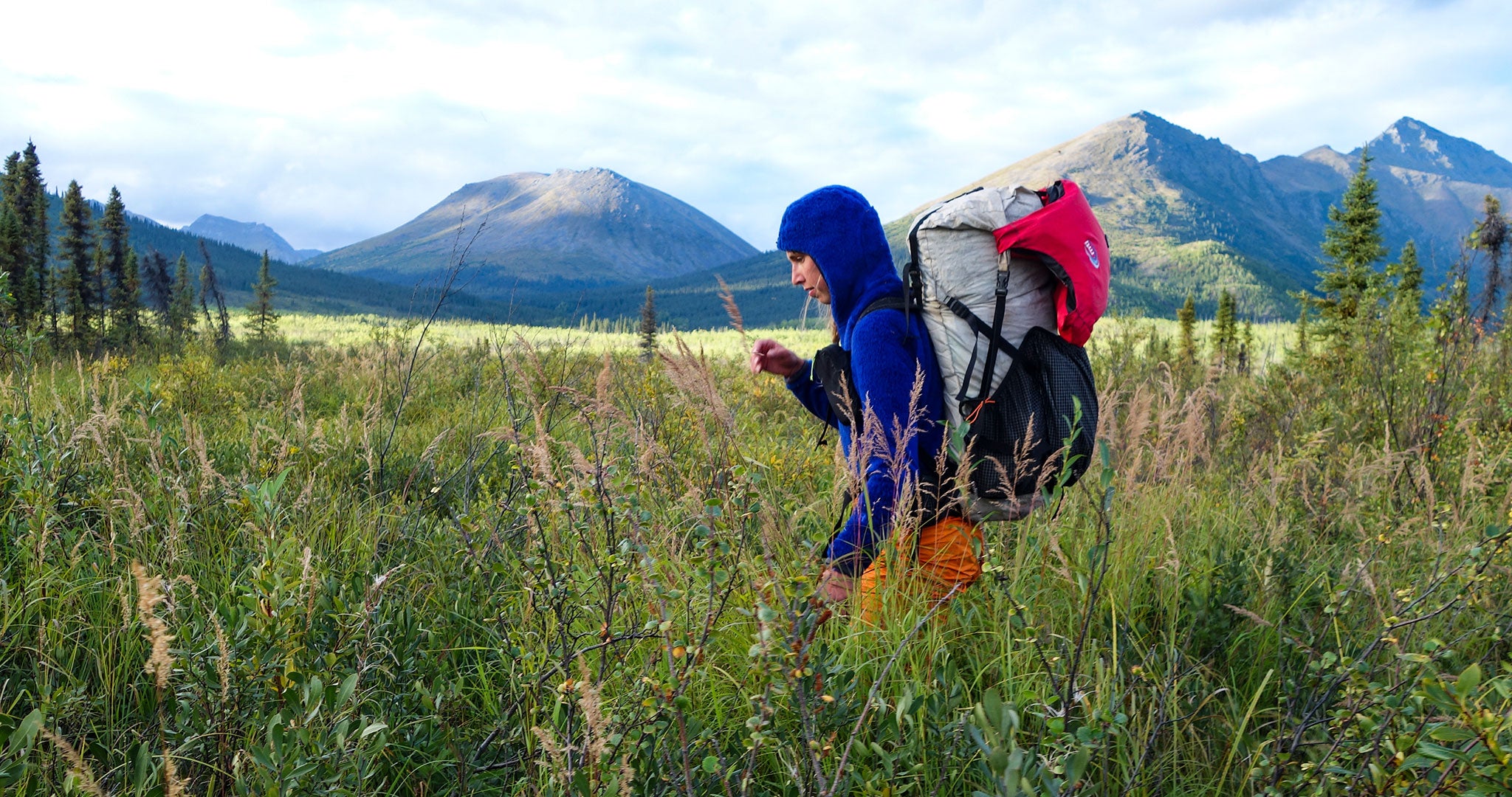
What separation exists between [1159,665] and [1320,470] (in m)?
3.10

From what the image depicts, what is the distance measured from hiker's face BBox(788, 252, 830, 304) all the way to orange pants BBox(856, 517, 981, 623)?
0.88 metres

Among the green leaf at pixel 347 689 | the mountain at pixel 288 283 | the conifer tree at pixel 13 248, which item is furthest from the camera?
the mountain at pixel 288 283

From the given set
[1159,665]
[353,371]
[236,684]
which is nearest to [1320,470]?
[1159,665]

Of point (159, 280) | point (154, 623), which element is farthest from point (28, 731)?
point (159, 280)

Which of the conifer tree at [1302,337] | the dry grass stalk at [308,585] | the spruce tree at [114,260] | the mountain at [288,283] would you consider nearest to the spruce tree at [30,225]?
the spruce tree at [114,260]

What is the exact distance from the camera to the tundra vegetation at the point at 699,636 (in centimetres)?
150

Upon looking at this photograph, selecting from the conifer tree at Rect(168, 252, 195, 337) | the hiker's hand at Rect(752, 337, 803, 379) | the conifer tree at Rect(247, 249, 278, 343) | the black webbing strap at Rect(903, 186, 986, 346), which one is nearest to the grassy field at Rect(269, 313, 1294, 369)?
the hiker's hand at Rect(752, 337, 803, 379)

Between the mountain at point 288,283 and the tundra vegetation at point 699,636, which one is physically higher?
the mountain at point 288,283

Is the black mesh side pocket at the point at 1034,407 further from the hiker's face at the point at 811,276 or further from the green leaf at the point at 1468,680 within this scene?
the green leaf at the point at 1468,680

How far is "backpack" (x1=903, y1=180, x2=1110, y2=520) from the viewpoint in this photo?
2.18 metres

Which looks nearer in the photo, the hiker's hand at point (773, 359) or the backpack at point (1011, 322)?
the backpack at point (1011, 322)

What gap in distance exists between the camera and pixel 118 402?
3453 mm

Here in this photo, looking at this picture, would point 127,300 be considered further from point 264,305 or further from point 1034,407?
point 1034,407

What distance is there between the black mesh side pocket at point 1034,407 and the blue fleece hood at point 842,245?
497 mm
